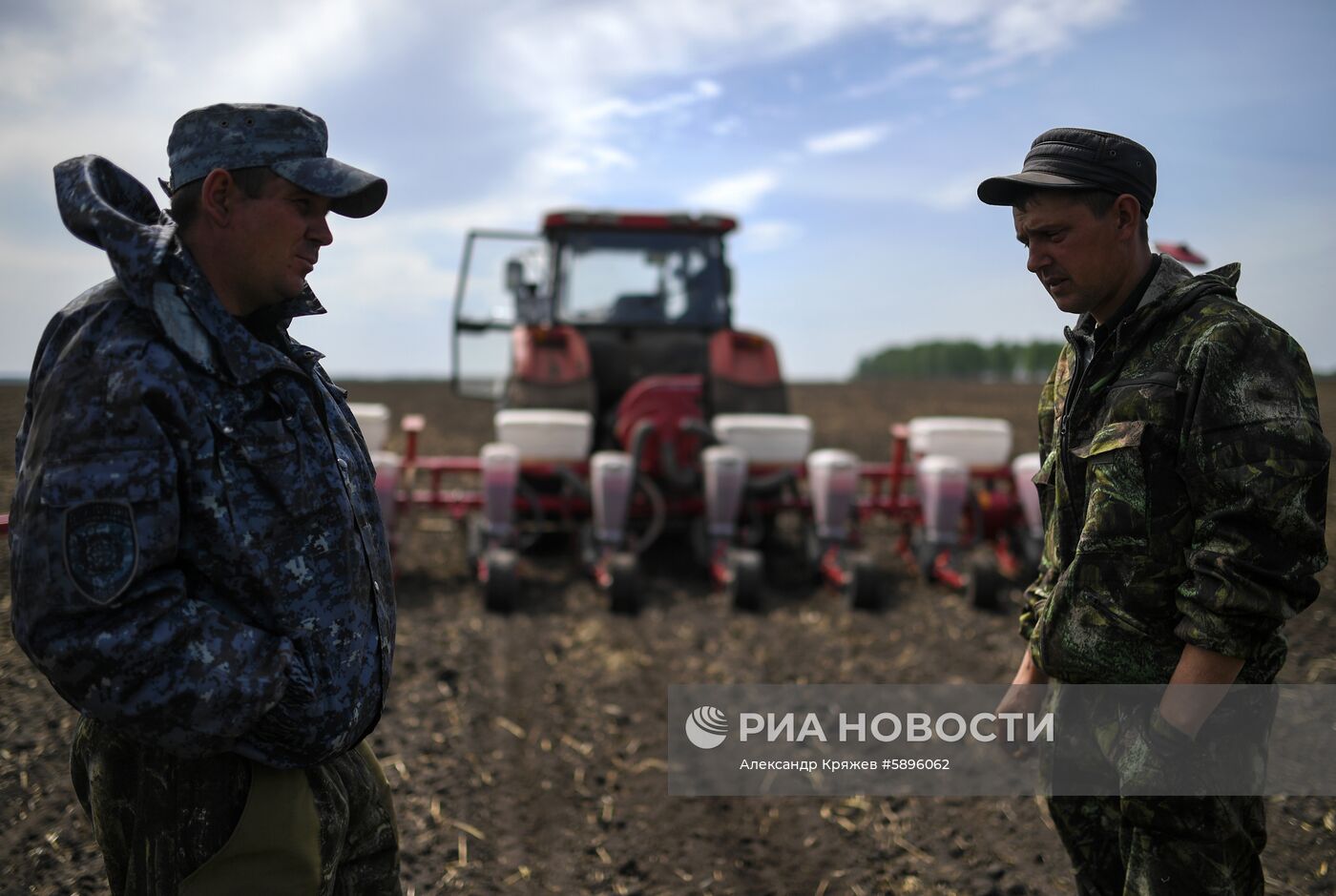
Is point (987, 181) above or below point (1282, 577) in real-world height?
above

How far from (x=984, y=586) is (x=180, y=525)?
5250 millimetres

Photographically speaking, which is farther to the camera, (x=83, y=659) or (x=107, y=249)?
(x=107, y=249)

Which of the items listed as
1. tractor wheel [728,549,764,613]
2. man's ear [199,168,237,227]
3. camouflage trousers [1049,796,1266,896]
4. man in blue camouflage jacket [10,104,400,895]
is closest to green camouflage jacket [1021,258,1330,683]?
camouflage trousers [1049,796,1266,896]

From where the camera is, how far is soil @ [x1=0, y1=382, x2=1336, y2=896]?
3070 millimetres

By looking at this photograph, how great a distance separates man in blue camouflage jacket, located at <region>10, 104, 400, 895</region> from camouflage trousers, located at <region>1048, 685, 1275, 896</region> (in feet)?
4.34

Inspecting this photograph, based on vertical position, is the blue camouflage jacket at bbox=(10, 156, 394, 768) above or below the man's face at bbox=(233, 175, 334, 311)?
below

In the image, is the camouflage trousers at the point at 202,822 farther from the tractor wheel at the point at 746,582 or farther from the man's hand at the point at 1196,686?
the tractor wheel at the point at 746,582

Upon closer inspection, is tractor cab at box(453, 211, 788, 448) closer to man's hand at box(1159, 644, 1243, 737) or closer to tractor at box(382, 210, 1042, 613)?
tractor at box(382, 210, 1042, 613)

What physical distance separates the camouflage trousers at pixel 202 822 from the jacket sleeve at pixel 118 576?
5.6 inches

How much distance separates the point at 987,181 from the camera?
1960 millimetres

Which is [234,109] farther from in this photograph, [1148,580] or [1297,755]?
[1297,755]

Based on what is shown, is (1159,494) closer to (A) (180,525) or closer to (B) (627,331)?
(A) (180,525)

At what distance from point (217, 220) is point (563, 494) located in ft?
16.8

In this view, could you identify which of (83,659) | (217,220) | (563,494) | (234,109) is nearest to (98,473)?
(83,659)
